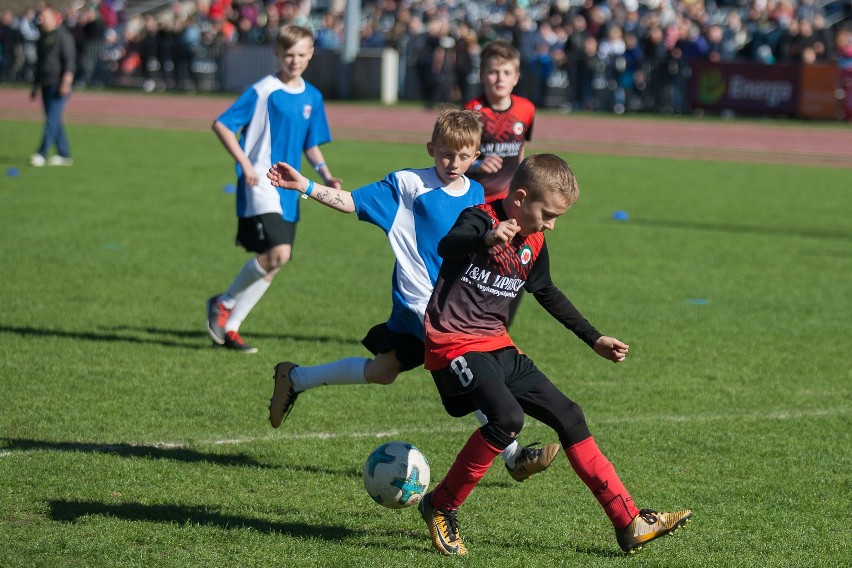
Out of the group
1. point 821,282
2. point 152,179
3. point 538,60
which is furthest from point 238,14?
point 821,282

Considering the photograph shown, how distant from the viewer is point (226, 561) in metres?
4.50

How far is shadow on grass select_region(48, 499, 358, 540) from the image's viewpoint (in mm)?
4852

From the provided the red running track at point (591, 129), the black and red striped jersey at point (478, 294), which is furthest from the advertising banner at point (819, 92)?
the black and red striped jersey at point (478, 294)

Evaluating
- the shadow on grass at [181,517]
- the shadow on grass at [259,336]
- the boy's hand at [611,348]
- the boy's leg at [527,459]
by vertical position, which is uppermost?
the boy's hand at [611,348]

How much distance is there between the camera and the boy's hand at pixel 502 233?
430 cm

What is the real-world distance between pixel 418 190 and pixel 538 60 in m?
26.7

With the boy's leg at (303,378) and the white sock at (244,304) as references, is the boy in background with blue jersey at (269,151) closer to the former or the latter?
the white sock at (244,304)

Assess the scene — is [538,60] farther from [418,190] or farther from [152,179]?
[418,190]

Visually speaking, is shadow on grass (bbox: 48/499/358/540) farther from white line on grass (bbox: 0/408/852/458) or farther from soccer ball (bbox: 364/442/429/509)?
white line on grass (bbox: 0/408/852/458)

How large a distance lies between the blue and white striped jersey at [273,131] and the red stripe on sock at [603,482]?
3.79 m

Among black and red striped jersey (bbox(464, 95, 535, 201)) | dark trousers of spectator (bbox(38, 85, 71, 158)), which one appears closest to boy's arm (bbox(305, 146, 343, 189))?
black and red striped jersey (bbox(464, 95, 535, 201))

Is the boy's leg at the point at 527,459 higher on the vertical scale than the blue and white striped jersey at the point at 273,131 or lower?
lower

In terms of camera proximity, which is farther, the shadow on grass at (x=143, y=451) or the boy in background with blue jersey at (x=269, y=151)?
the boy in background with blue jersey at (x=269, y=151)

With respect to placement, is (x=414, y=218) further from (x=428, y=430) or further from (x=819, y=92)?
(x=819, y=92)
